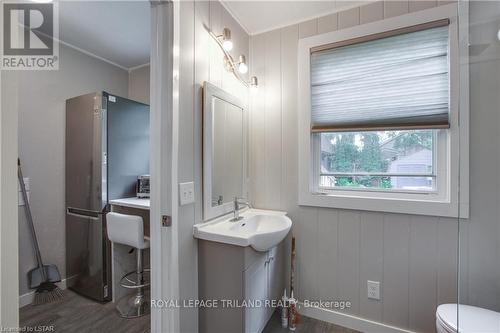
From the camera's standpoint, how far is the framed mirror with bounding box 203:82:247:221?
155 cm

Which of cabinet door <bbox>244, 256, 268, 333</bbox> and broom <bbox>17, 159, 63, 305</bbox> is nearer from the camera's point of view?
cabinet door <bbox>244, 256, 268, 333</bbox>

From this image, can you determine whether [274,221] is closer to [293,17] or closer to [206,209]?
[206,209]

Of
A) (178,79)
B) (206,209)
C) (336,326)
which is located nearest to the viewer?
(178,79)

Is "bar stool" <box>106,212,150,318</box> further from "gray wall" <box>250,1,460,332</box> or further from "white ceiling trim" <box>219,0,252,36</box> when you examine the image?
"white ceiling trim" <box>219,0,252,36</box>

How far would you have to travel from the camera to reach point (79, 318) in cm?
185

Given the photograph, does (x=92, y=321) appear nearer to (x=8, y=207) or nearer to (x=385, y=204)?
(x=8, y=207)

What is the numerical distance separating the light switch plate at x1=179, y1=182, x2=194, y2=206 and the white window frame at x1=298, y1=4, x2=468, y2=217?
3.04 ft

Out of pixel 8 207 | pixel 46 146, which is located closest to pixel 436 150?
pixel 8 207

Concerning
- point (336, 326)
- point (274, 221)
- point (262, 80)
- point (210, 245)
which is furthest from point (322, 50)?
point (336, 326)

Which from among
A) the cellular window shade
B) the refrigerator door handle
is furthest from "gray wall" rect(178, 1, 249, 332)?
the refrigerator door handle

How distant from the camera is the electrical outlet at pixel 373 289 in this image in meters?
1.70

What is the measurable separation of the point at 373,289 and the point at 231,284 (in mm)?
1090

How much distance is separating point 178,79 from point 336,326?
2102 millimetres

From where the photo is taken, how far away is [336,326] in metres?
1.80
